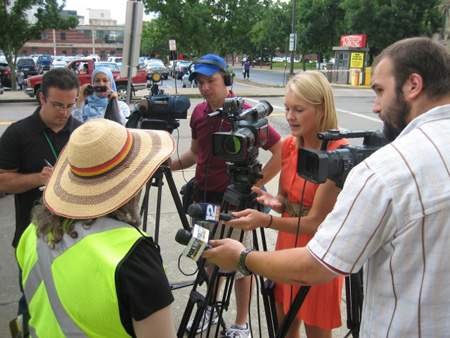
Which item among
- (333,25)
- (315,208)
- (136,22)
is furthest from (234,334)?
(333,25)

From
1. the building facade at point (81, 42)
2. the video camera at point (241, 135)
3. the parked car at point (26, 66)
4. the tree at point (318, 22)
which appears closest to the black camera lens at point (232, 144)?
the video camera at point (241, 135)

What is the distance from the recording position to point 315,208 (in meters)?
1.89

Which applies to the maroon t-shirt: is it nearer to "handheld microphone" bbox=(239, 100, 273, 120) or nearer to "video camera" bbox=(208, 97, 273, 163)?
"handheld microphone" bbox=(239, 100, 273, 120)

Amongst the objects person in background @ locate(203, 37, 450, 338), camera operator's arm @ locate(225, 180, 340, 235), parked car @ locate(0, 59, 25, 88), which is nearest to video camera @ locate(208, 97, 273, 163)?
camera operator's arm @ locate(225, 180, 340, 235)

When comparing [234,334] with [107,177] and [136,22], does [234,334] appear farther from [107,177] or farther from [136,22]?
[136,22]

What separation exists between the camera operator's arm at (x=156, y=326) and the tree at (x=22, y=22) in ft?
55.8

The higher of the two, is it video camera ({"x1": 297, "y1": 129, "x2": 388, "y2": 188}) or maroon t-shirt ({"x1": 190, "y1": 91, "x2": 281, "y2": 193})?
video camera ({"x1": 297, "y1": 129, "x2": 388, "y2": 188})

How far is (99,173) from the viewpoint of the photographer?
1302mm

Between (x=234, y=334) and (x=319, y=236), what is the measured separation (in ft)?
5.62

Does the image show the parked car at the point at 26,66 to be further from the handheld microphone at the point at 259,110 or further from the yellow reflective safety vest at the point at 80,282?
the yellow reflective safety vest at the point at 80,282

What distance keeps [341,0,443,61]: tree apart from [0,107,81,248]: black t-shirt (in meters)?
26.0

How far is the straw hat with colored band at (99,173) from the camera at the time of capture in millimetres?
1270

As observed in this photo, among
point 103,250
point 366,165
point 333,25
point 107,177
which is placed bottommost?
point 103,250

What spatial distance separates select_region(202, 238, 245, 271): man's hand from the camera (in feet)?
4.98
